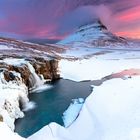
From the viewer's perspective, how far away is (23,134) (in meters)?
23.4

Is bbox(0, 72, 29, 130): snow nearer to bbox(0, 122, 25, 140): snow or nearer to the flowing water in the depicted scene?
the flowing water

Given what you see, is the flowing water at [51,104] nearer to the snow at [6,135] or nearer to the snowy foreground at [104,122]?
the snowy foreground at [104,122]

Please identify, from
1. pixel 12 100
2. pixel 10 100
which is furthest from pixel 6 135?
pixel 12 100

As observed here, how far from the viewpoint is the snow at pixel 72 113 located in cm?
2475

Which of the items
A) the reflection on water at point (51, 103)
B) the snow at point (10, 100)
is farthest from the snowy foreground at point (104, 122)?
the snow at point (10, 100)

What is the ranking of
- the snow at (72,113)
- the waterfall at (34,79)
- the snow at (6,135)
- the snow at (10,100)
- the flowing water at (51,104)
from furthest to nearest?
the waterfall at (34,79)
the flowing water at (51,104)
the snow at (10,100)
the snow at (72,113)
the snow at (6,135)

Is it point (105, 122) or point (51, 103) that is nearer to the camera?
point (105, 122)

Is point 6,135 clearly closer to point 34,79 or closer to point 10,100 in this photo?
point 10,100

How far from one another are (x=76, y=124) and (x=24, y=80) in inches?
717

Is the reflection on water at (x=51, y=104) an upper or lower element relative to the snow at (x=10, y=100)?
lower

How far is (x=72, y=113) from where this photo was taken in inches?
1060

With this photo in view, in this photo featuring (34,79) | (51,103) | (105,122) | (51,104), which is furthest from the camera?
(34,79)

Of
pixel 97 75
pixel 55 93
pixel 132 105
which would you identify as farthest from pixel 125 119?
pixel 97 75

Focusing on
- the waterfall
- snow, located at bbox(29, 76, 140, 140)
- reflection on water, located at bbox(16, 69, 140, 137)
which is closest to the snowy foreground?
snow, located at bbox(29, 76, 140, 140)
